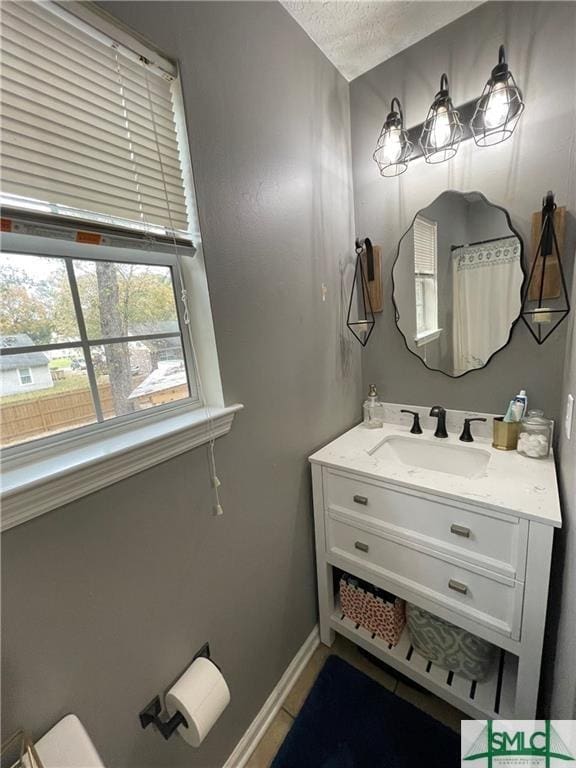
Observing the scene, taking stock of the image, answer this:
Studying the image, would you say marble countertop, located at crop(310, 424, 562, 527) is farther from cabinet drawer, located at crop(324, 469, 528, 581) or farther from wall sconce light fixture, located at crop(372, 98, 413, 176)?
wall sconce light fixture, located at crop(372, 98, 413, 176)

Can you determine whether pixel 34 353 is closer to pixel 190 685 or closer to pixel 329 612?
pixel 190 685

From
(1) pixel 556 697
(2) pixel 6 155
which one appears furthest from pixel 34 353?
(1) pixel 556 697

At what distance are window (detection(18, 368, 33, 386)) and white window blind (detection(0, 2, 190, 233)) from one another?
0.31m

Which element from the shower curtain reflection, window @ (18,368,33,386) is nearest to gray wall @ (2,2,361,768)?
window @ (18,368,33,386)

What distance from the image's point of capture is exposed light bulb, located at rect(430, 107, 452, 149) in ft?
3.71

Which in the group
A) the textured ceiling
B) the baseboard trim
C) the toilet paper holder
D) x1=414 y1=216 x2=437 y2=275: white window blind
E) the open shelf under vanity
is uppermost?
the textured ceiling

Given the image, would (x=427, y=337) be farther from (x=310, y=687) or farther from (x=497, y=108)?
(x=310, y=687)

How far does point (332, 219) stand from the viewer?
53.7 inches

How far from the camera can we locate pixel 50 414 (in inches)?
26.8

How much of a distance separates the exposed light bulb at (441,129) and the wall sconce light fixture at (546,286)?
42cm

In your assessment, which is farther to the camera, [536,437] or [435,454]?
[435,454]

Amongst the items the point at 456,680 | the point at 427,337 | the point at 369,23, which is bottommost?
the point at 456,680

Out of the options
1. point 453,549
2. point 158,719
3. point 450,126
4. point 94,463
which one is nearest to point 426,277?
point 450,126

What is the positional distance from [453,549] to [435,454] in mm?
438
